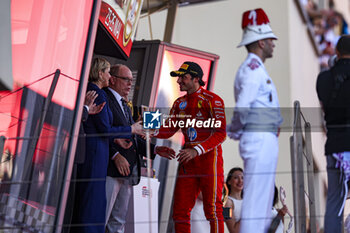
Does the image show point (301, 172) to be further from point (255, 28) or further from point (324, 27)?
point (324, 27)

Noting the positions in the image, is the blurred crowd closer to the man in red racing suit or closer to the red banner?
the red banner

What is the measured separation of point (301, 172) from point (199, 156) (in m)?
0.49

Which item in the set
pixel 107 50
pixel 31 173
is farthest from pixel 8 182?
pixel 107 50

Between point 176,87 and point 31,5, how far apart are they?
791 millimetres

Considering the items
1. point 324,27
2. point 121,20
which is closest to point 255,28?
point 121,20

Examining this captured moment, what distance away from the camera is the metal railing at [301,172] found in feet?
10.1

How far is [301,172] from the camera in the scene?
10.2 feet

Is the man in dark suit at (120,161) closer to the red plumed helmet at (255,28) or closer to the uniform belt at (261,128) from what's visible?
the uniform belt at (261,128)

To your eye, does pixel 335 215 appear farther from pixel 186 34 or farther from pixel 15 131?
pixel 186 34

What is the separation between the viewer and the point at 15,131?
300 centimetres

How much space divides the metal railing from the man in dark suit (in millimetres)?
565

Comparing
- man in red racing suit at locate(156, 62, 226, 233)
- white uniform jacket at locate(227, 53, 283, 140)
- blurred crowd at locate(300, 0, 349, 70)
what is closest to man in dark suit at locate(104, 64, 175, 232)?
man in red racing suit at locate(156, 62, 226, 233)

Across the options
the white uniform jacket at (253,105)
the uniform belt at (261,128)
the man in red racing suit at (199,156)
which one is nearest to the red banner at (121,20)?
the man in red racing suit at (199,156)

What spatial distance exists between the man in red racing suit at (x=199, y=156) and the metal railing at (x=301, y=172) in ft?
1.15
